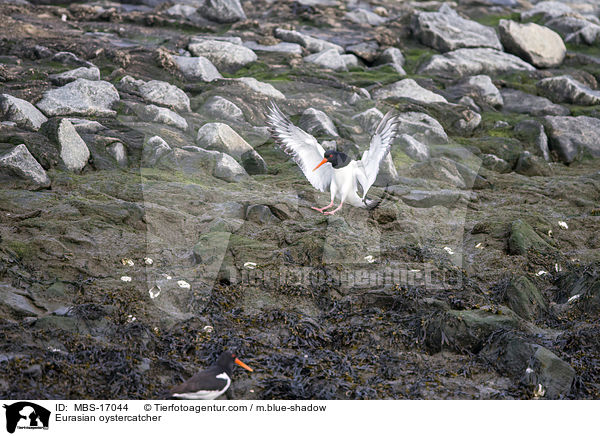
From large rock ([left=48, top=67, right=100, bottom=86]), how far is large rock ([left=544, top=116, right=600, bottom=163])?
402 inches

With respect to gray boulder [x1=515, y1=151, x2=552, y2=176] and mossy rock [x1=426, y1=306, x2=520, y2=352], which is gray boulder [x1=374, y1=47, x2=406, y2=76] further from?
mossy rock [x1=426, y1=306, x2=520, y2=352]

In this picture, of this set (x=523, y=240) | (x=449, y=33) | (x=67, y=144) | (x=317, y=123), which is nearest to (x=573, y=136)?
(x=317, y=123)

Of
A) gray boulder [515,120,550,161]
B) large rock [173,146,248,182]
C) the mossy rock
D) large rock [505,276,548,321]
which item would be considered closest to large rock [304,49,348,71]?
gray boulder [515,120,550,161]

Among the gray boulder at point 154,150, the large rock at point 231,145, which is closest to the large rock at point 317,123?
the large rock at point 231,145

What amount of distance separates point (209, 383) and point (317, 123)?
767cm

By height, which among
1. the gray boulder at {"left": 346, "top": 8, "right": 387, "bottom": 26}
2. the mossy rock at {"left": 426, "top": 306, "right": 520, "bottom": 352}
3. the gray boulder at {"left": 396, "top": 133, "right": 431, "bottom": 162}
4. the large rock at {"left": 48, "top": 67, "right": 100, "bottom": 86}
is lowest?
the gray boulder at {"left": 346, "top": 8, "right": 387, "bottom": 26}

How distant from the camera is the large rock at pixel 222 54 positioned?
15.2m

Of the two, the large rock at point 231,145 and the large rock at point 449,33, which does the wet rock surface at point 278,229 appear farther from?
the large rock at point 449,33

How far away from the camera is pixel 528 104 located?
15445 millimetres

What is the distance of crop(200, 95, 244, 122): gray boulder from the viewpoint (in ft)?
39.1

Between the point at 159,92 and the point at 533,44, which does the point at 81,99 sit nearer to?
the point at 159,92

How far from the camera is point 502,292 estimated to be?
23.3ft
